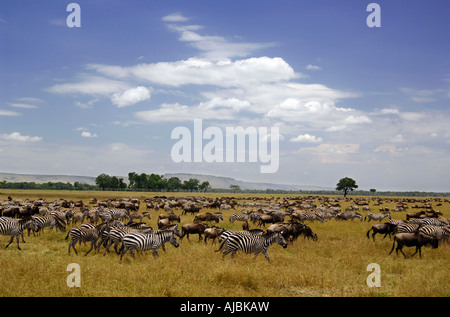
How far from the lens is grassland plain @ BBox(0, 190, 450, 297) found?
10.3 metres

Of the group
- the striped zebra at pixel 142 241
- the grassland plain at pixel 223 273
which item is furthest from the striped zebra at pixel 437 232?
the striped zebra at pixel 142 241

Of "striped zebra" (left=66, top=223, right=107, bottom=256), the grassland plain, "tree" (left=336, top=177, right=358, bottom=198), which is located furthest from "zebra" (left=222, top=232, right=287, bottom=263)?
"tree" (left=336, top=177, right=358, bottom=198)

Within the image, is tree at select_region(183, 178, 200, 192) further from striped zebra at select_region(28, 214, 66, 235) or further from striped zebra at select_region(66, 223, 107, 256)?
striped zebra at select_region(66, 223, 107, 256)

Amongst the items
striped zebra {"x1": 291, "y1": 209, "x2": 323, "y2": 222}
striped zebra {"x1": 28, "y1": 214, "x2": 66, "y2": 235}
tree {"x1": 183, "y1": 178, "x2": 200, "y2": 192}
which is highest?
striped zebra {"x1": 28, "y1": 214, "x2": 66, "y2": 235}

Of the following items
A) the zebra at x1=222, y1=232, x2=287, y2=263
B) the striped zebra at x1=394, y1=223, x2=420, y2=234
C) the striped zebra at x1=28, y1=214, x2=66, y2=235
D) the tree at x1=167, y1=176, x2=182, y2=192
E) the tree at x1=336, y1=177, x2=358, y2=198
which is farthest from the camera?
the tree at x1=167, y1=176, x2=182, y2=192

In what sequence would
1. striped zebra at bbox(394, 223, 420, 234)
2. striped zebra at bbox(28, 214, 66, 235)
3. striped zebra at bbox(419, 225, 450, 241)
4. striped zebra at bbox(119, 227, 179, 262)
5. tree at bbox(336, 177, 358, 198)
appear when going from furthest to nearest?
tree at bbox(336, 177, 358, 198), striped zebra at bbox(28, 214, 66, 235), striped zebra at bbox(394, 223, 420, 234), striped zebra at bbox(419, 225, 450, 241), striped zebra at bbox(119, 227, 179, 262)

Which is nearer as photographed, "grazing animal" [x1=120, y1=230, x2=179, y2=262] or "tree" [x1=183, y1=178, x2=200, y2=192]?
"grazing animal" [x1=120, y1=230, x2=179, y2=262]

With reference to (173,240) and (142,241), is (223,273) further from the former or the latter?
(173,240)

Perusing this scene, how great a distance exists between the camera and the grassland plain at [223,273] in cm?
1027

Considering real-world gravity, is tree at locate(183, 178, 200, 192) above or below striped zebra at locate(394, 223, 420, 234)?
below

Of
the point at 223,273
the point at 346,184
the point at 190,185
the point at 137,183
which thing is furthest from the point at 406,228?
the point at 190,185
